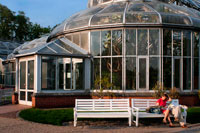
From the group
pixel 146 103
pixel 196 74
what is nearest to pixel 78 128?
pixel 146 103

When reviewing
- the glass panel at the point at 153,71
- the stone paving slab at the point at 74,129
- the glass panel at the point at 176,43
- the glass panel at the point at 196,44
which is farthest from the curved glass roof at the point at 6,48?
the stone paving slab at the point at 74,129

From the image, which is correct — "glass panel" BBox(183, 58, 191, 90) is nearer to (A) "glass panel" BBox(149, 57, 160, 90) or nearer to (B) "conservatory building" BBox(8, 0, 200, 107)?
(B) "conservatory building" BBox(8, 0, 200, 107)

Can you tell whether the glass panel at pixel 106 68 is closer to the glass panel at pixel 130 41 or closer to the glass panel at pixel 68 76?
the glass panel at pixel 130 41

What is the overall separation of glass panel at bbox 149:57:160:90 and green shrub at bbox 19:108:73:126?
4.41m

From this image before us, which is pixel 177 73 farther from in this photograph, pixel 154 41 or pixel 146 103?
pixel 146 103

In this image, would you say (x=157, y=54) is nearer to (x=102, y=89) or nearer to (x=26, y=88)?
(x=102, y=89)

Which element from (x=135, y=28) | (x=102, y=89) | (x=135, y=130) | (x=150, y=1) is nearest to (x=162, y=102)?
(x=135, y=130)

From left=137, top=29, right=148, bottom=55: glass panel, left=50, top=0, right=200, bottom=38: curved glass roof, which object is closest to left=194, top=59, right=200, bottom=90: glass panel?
left=50, top=0, right=200, bottom=38: curved glass roof

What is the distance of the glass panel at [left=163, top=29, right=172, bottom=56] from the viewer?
1269cm

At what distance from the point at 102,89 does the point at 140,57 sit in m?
2.48

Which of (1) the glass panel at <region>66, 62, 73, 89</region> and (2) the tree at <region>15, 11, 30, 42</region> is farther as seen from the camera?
(2) the tree at <region>15, 11, 30, 42</region>

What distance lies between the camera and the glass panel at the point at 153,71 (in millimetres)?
12531

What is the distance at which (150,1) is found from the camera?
15352 millimetres

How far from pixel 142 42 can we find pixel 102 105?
16.1ft
